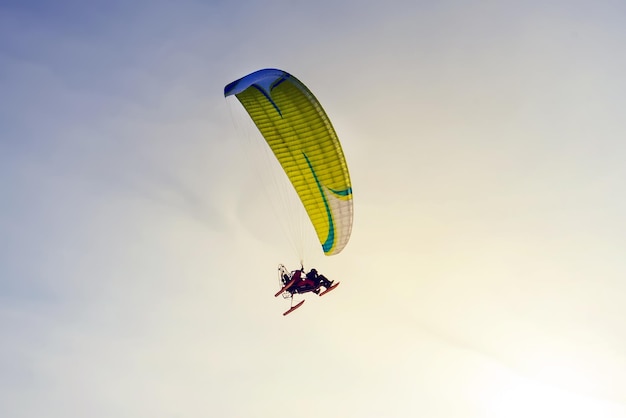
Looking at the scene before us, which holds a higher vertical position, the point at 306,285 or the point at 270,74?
the point at 270,74

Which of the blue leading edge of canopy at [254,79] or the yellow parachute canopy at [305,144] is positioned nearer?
the blue leading edge of canopy at [254,79]

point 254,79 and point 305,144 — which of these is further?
point 305,144

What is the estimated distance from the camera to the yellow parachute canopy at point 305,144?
38844 mm

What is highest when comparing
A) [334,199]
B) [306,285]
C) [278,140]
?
[278,140]

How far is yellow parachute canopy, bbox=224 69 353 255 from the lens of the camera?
38.8 m

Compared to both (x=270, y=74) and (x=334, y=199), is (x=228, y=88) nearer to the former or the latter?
(x=270, y=74)

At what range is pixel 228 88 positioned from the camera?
38.9 metres

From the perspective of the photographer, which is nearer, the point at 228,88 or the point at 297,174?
the point at 228,88

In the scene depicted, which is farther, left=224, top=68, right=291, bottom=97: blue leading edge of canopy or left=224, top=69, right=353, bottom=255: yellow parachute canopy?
left=224, top=69, right=353, bottom=255: yellow parachute canopy

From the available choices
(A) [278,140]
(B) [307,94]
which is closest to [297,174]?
(A) [278,140]

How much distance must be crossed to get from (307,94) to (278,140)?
4105 mm

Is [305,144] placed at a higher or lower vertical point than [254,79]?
lower

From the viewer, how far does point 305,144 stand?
40344 mm

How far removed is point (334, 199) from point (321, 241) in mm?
3387
